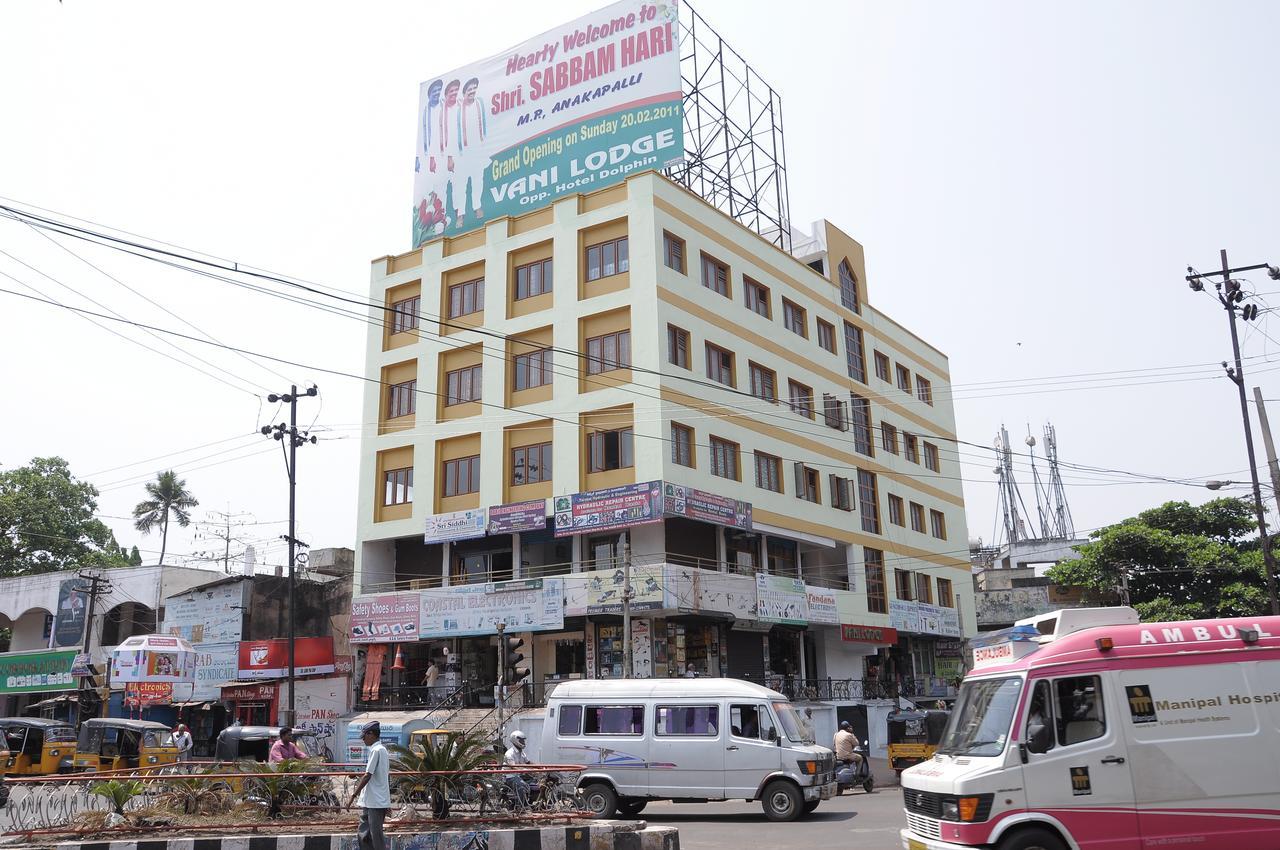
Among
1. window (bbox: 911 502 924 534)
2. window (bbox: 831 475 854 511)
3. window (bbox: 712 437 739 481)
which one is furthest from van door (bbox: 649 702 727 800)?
window (bbox: 911 502 924 534)

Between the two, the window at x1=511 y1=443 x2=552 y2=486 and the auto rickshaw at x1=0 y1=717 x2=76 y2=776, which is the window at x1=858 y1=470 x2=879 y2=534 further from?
the auto rickshaw at x1=0 y1=717 x2=76 y2=776

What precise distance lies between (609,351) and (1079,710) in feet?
81.2

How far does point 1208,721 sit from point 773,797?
29.3 feet

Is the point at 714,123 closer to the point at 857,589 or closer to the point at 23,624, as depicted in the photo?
the point at 857,589

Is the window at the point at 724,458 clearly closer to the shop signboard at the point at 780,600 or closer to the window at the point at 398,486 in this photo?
the shop signboard at the point at 780,600

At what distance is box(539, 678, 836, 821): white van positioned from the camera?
17.1 meters

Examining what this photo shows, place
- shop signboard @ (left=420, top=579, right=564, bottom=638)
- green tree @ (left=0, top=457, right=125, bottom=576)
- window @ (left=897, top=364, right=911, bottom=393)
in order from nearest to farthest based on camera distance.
Result: shop signboard @ (left=420, top=579, right=564, bottom=638), window @ (left=897, top=364, right=911, bottom=393), green tree @ (left=0, top=457, right=125, bottom=576)

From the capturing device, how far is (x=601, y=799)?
57.2 ft

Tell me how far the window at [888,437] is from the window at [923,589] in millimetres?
6042

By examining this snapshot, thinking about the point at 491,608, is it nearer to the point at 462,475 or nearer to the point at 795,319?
the point at 462,475

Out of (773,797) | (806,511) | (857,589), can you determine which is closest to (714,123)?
(806,511)

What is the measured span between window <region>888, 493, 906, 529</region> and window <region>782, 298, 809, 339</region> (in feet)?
31.3

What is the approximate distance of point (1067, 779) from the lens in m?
9.32

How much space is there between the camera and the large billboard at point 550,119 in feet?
121
